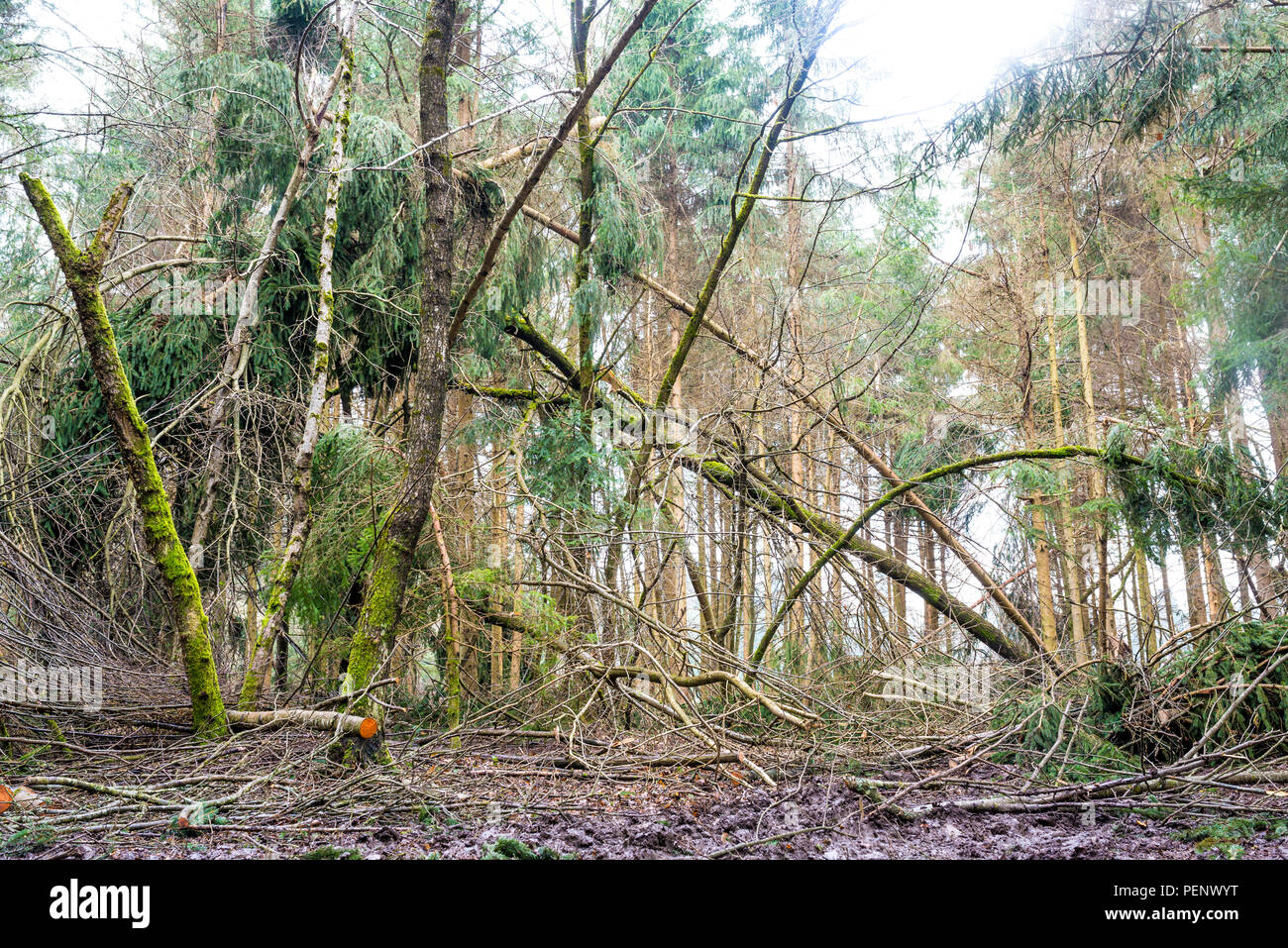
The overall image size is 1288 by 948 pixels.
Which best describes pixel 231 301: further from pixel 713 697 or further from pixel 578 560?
pixel 713 697

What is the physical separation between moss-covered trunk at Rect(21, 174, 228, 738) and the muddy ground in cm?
158

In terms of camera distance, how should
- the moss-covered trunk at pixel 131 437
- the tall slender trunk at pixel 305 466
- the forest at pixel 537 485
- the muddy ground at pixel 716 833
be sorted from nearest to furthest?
the muddy ground at pixel 716 833
the forest at pixel 537 485
the moss-covered trunk at pixel 131 437
the tall slender trunk at pixel 305 466

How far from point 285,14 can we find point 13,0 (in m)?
2.77

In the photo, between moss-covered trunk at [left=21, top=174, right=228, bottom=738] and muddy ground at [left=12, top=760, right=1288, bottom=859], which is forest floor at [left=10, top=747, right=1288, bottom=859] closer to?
muddy ground at [left=12, top=760, right=1288, bottom=859]

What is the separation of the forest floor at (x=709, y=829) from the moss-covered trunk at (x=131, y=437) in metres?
1.48

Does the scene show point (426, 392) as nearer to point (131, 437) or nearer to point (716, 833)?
point (131, 437)

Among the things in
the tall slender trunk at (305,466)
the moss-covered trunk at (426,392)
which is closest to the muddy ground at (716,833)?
the moss-covered trunk at (426,392)

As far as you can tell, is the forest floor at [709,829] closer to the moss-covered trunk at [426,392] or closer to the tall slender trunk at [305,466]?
the moss-covered trunk at [426,392]

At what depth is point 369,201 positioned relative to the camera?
21.0 ft

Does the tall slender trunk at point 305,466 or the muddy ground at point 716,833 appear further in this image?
the tall slender trunk at point 305,466

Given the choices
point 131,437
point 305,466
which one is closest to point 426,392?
point 305,466

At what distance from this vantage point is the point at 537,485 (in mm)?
6461

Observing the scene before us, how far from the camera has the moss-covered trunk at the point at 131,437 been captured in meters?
4.03

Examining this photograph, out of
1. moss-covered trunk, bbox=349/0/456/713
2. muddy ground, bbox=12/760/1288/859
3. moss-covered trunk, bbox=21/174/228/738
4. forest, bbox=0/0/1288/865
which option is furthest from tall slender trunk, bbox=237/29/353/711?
muddy ground, bbox=12/760/1288/859
